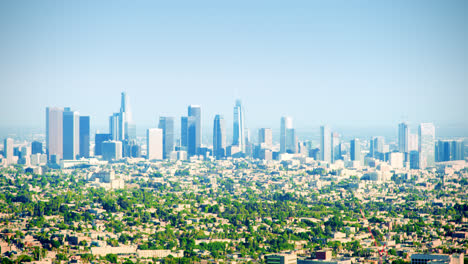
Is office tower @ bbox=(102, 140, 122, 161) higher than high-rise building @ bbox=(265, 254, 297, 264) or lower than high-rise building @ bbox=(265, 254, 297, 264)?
higher

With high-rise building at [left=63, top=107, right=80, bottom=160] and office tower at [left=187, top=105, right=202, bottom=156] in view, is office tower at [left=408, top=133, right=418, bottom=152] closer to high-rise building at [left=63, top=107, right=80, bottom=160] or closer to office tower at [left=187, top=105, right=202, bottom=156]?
office tower at [left=187, top=105, right=202, bottom=156]

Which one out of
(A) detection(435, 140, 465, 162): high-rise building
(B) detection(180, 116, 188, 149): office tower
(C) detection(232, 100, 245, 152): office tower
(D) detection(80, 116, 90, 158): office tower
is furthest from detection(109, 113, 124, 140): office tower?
(A) detection(435, 140, 465, 162): high-rise building

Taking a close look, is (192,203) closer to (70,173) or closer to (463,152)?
(70,173)

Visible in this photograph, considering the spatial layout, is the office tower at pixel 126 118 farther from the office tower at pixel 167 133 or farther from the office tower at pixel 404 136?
the office tower at pixel 404 136

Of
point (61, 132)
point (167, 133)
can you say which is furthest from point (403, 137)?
point (61, 132)

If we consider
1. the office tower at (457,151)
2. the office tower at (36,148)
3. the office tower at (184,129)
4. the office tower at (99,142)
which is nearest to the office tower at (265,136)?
the office tower at (184,129)

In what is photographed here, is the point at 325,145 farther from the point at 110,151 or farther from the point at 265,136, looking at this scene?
the point at 110,151
